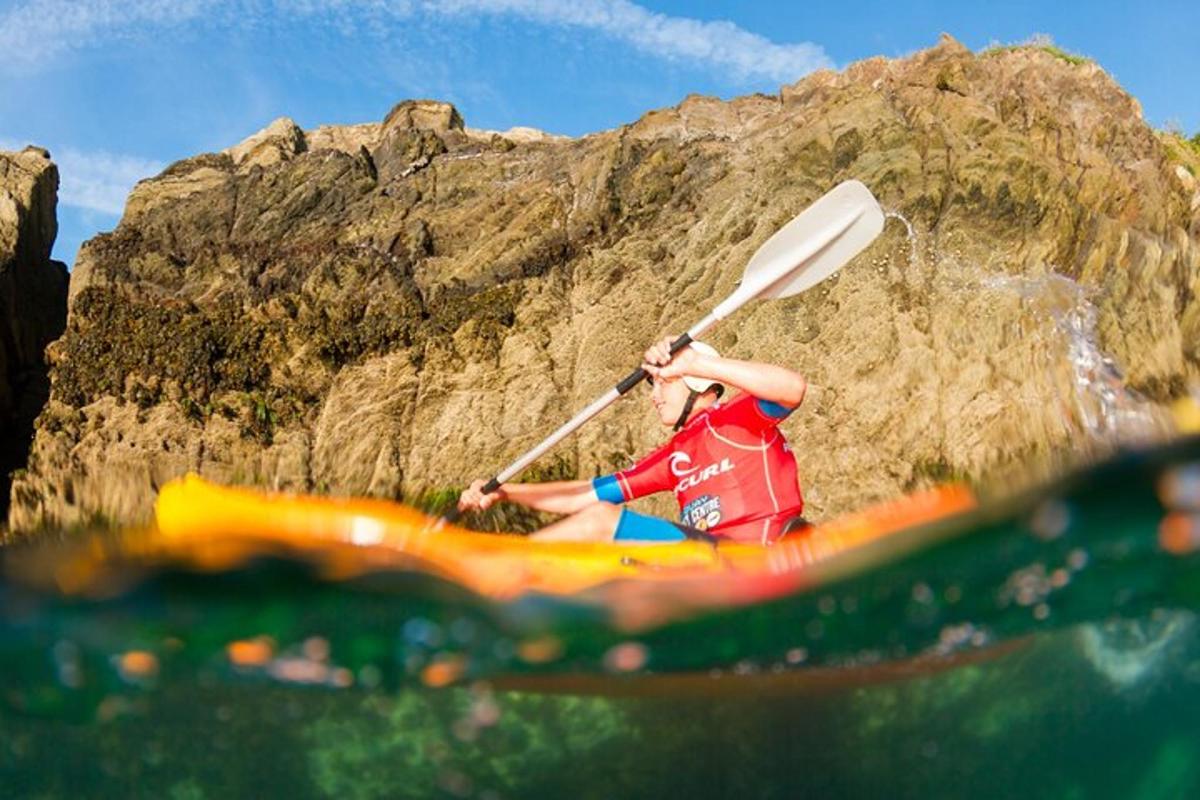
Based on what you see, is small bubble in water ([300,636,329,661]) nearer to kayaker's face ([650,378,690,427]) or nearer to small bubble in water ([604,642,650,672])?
small bubble in water ([604,642,650,672])

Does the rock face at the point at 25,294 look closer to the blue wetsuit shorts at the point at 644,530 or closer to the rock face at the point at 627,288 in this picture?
the rock face at the point at 627,288

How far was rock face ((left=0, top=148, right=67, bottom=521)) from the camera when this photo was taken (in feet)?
52.0

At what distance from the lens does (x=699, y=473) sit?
18.8 feet

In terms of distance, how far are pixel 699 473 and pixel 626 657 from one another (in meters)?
1.04

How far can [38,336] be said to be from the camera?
1700 centimetres

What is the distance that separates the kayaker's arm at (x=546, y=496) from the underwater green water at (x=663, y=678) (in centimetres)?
74

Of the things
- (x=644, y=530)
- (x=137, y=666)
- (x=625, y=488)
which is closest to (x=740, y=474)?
(x=644, y=530)

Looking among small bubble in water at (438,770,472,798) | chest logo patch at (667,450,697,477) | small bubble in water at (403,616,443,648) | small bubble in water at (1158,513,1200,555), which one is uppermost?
chest logo patch at (667,450,697,477)

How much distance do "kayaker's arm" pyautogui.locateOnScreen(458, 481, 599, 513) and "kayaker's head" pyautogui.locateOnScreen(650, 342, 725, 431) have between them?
2.04 ft

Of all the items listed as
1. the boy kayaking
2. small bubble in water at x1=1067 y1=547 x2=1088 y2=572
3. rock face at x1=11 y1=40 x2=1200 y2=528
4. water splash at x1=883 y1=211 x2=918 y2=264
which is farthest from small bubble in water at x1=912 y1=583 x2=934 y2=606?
water splash at x1=883 y1=211 x2=918 y2=264

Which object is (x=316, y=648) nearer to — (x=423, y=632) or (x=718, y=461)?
(x=423, y=632)

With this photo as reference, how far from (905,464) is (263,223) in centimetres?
998

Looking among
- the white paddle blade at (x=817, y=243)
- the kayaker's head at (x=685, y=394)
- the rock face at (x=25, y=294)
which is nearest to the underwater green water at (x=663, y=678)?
the kayaker's head at (x=685, y=394)

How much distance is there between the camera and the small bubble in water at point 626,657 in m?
5.98
